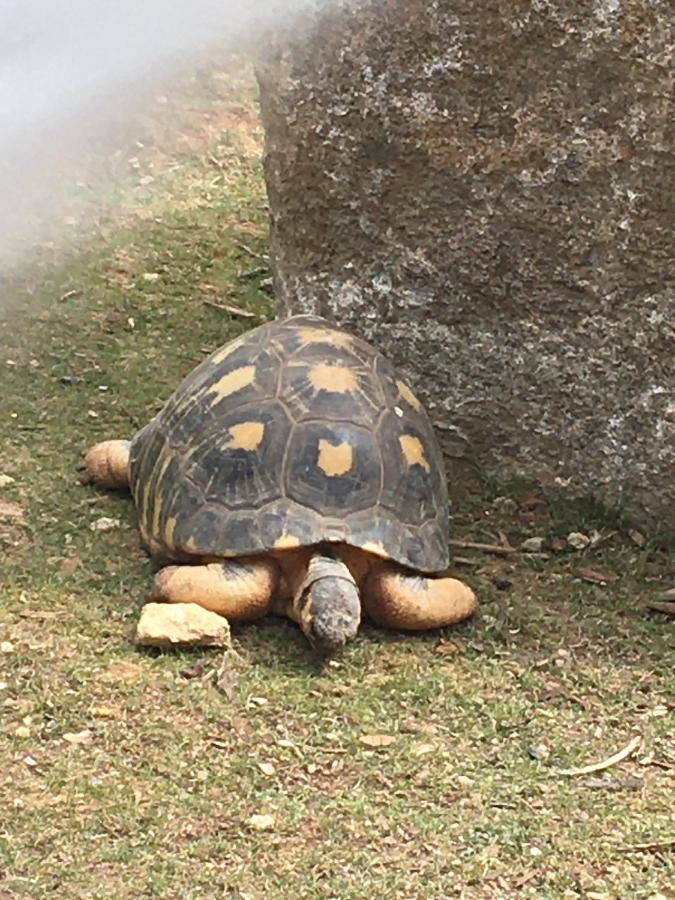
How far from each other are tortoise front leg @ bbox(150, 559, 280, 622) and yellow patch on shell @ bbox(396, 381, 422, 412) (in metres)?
0.57

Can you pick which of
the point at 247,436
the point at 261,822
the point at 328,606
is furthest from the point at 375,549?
the point at 261,822

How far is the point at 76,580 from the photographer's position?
3.23 metres

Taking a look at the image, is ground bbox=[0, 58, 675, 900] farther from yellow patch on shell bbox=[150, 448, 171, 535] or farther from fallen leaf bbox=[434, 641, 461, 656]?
yellow patch on shell bbox=[150, 448, 171, 535]

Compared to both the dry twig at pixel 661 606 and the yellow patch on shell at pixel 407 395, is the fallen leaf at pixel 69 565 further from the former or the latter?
the dry twig at pixel 661 606

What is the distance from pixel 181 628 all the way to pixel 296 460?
0.48m

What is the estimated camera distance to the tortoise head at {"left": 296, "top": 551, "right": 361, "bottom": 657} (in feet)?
9.50

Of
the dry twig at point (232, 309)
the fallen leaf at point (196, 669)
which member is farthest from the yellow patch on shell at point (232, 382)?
the dry twig at point (232, 309)

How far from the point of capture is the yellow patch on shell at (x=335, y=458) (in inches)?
123

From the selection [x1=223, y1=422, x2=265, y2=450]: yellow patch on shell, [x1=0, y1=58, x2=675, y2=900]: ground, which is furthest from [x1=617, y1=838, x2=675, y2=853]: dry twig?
[x1=223, y1=422, x2=265, y2=450]: yellow patch on shell

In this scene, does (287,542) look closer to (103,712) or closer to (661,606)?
(103,712)

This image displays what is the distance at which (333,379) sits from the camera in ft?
10.7

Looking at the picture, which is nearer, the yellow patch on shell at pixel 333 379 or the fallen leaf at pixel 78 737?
the fallen leaf at pixel 78 737

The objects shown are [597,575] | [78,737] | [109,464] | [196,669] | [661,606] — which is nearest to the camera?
[78,737]

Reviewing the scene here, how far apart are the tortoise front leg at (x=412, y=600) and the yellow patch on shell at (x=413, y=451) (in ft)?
0.84
